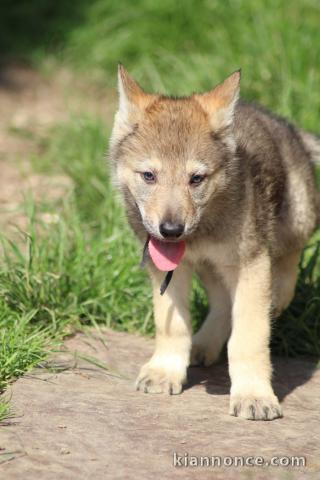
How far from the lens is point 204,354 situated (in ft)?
18.8

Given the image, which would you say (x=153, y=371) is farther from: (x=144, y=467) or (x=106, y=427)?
(x=144, y=467)

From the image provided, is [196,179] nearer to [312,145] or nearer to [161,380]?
[161,380]

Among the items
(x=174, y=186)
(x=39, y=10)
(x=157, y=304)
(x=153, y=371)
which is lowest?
(x=153, y=371)

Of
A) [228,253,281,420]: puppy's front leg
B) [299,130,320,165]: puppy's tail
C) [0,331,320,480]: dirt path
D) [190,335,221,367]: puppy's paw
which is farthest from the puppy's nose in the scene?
[299,130,320,165]: puppy's tail

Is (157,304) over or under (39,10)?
under

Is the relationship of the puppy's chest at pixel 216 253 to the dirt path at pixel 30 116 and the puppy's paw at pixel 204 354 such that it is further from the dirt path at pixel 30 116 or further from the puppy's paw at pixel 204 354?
the dirt path at pixel 30 116

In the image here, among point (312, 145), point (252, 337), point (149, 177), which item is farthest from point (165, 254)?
point (312, 145)

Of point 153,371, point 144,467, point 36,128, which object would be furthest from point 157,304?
point 36,128

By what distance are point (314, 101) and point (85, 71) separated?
3081mm

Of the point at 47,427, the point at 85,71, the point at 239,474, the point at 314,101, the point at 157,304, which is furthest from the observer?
the point at 85,71

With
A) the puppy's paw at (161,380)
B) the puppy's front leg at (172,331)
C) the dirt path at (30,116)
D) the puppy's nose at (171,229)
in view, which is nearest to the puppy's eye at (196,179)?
the puppy's nose at (171,229)

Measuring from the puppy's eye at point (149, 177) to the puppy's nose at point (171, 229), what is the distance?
310 millimetres

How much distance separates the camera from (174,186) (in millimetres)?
4672

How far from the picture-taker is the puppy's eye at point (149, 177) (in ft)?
15.6
